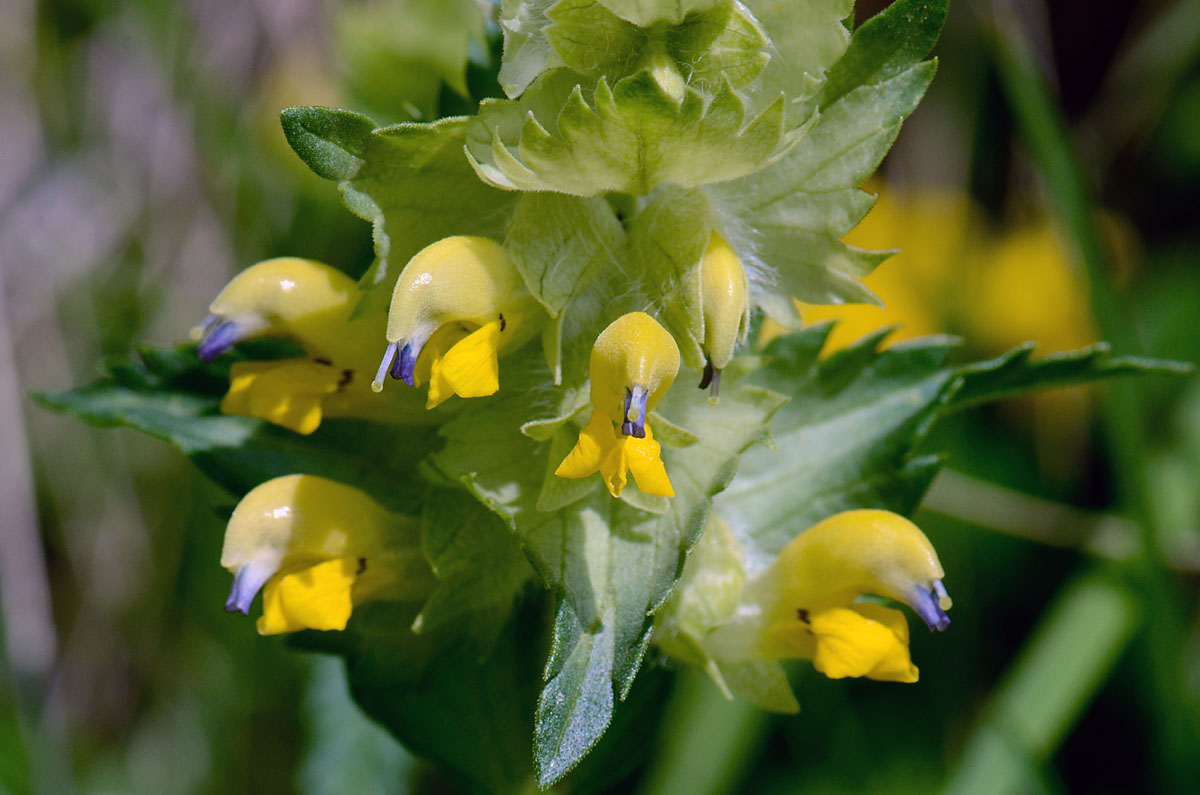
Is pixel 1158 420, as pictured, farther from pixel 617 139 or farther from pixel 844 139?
pixel 617 139

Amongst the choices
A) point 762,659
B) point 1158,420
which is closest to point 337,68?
point 762,659

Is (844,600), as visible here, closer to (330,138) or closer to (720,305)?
(720,305)

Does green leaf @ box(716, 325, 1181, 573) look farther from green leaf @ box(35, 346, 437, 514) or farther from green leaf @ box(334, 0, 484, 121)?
green leaf @ box(334, 0, 484, 121)

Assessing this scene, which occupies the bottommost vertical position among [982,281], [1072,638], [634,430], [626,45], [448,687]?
[1072,638]

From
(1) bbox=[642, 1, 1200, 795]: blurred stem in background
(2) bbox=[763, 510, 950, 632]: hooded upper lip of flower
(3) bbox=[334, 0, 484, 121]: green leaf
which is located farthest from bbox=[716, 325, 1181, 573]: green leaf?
(3) bbox=[334, 0, 484, 121]: green leaf

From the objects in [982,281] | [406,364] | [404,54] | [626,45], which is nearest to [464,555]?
[406,364]
